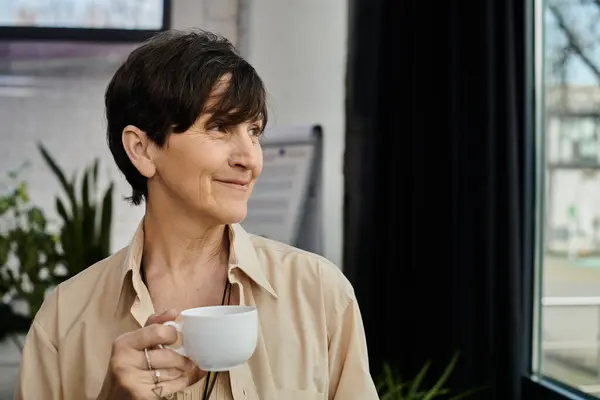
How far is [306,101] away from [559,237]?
1.59 meters

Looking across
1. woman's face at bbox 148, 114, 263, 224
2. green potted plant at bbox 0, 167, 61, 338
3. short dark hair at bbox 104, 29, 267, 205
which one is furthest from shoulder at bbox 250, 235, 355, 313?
green potted plant at bbox 0, 167, 61, 338

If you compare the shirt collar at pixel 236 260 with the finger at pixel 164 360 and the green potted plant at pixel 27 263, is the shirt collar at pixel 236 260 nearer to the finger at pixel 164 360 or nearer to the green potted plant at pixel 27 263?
the finger at pixel 164 360

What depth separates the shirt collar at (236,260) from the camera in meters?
1.15

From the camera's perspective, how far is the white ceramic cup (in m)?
0.87

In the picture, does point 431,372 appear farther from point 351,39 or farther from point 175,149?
point 175,149

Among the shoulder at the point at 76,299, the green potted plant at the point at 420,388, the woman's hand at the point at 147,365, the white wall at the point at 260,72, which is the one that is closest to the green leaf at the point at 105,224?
the white wall at the point at 260,72

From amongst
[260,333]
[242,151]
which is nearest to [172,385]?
[260,333]

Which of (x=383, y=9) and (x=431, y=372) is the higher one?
(x=383, y=9)

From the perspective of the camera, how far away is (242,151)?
1096 millimetres

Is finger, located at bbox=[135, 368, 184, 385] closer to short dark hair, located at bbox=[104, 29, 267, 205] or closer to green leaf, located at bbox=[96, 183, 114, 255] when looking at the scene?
short dark hair, located at bbox=[104, 29, 267, 205]

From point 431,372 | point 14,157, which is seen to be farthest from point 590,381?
point 14,157

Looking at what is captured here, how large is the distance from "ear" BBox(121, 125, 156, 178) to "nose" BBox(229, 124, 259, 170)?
0.46 ft

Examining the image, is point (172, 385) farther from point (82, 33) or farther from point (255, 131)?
point (82, 33)

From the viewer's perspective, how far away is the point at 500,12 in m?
2.49
